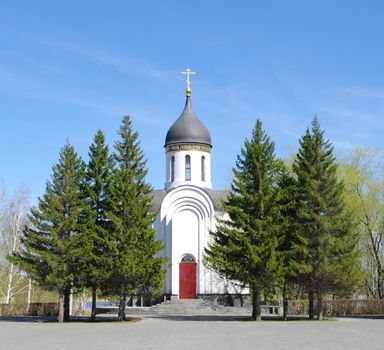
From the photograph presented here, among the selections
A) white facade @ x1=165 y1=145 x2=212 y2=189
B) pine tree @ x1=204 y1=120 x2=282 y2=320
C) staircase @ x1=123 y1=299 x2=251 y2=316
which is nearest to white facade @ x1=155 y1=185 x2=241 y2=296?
staircase @ x1=123 y1=299 x2=251 y2=316

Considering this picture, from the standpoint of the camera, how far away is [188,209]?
129 ft

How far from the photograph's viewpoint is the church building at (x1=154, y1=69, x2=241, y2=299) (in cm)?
3784

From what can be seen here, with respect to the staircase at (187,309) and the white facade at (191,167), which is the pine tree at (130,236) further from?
the white facade at (191,167)

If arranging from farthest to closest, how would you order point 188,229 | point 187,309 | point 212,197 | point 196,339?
point 212,197
point 188,229
point 187,309
point 196,339

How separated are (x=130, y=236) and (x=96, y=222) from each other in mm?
2480

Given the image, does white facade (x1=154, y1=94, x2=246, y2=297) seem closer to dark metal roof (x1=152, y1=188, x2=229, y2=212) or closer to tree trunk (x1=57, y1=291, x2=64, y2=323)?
dark metal roof (x1=152, y1=188, x2=229, y2=212)

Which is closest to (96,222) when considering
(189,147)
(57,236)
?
(57,236)

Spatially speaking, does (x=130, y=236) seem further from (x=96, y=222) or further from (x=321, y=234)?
(x=321, y=234)

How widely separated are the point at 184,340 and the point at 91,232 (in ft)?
39.4

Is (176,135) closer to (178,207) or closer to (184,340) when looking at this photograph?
(178,207)

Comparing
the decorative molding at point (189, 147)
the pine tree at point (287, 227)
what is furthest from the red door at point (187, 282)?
the pine tree at point (287, 227)

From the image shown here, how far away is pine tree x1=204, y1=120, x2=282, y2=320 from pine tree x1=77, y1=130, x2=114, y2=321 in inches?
213

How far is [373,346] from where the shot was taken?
14.8 m

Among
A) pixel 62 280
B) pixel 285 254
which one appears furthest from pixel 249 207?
pixel 62 280
